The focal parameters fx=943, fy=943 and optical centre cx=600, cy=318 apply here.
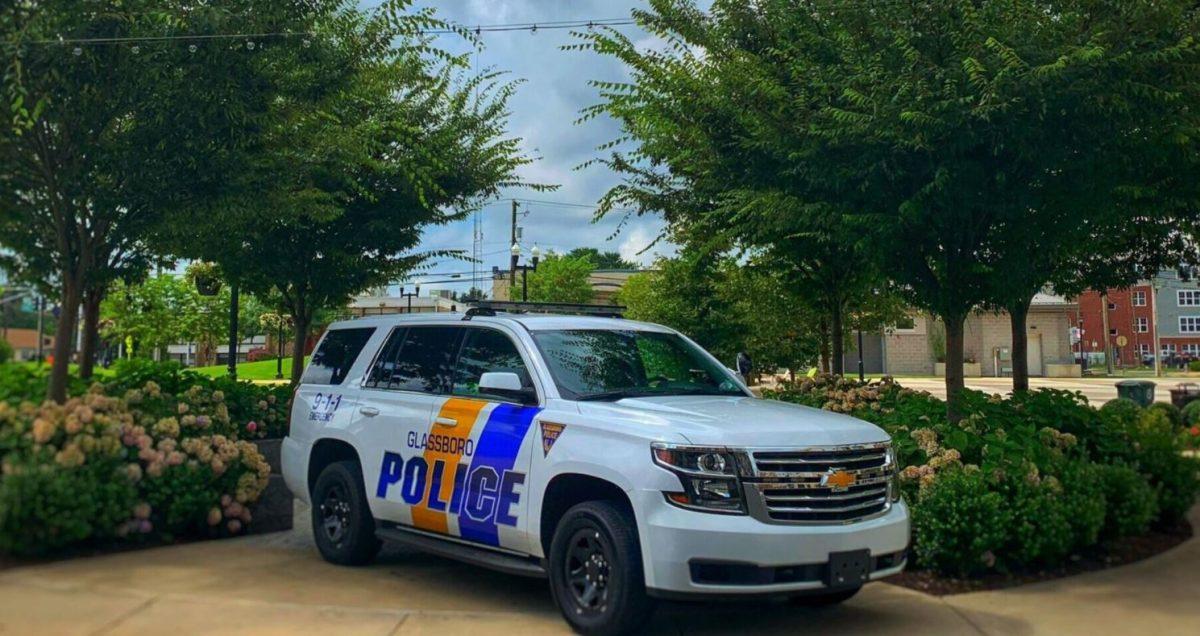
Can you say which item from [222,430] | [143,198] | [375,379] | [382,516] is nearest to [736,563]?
[382,516]

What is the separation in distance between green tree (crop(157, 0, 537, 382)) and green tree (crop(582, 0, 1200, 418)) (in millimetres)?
3426

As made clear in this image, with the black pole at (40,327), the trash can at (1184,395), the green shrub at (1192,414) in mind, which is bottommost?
the green shrub at (1192,414)

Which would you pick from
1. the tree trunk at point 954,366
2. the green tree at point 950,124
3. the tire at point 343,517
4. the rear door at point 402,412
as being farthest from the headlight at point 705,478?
the tree trunk at point 954,366

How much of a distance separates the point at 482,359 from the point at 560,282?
142ft

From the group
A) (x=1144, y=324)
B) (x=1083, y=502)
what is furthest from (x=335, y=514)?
(x=1144, y=324)

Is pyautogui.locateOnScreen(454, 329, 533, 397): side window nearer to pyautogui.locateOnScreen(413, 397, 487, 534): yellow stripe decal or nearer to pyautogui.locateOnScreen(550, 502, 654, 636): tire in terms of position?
pyautogui.locateOnScreen(413, 397, 487, 534): yellow stripe decal

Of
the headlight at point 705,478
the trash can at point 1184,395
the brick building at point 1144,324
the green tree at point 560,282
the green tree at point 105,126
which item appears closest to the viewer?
the headlight at point 705,478

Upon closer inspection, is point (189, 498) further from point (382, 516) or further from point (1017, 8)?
point (1017, 8)

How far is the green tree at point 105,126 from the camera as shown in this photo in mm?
A: 7074

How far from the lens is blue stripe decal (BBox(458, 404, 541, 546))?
5875 millimetres

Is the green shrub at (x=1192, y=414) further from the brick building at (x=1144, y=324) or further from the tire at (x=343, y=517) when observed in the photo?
the brick building at (x=1144, y=324)

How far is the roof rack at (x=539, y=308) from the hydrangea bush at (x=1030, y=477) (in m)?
2.64

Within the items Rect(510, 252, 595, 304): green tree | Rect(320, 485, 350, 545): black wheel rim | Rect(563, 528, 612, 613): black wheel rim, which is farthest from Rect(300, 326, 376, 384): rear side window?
Rect(510, 252, 595, 304): green tree

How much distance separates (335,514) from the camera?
7254 millimetres
